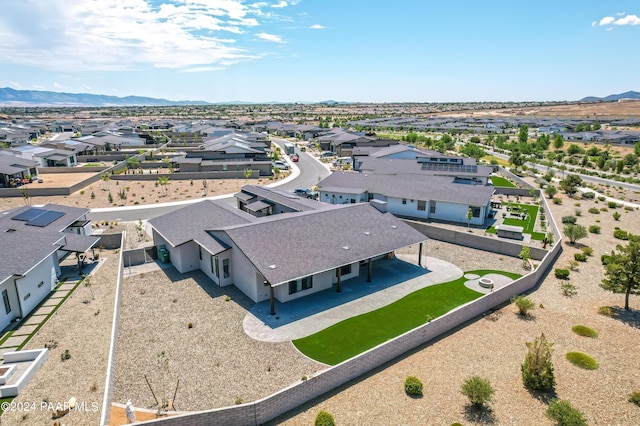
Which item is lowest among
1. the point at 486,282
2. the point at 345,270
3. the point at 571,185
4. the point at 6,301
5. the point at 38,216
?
the point at 486,282

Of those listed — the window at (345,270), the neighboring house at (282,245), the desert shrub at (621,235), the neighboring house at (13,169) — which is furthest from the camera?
the neighboring house at (13,169)

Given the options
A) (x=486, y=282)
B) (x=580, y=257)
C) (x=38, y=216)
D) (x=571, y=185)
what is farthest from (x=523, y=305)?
(x=571, y=185)

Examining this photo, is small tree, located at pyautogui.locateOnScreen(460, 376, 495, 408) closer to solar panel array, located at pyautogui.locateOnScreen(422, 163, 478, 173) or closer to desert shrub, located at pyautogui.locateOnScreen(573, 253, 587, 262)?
desert shrub, located at pyautogui.locateOnScreen(573, 253, 587, 262)

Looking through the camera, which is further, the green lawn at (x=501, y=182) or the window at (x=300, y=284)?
the green lawn at (x=501, y=182)

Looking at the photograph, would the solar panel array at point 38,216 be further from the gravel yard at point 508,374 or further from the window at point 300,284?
the gravel yard at point 508,374

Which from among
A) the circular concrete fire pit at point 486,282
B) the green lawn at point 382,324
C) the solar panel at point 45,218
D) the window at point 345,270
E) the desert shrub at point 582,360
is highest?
the solar panel at point 45,218

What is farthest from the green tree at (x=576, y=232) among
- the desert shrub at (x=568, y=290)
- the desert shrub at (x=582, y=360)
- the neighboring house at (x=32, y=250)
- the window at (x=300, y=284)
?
the neighboring house at (x=32, y=250)

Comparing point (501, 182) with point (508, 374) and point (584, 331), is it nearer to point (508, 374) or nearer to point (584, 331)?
point (584, 331)
